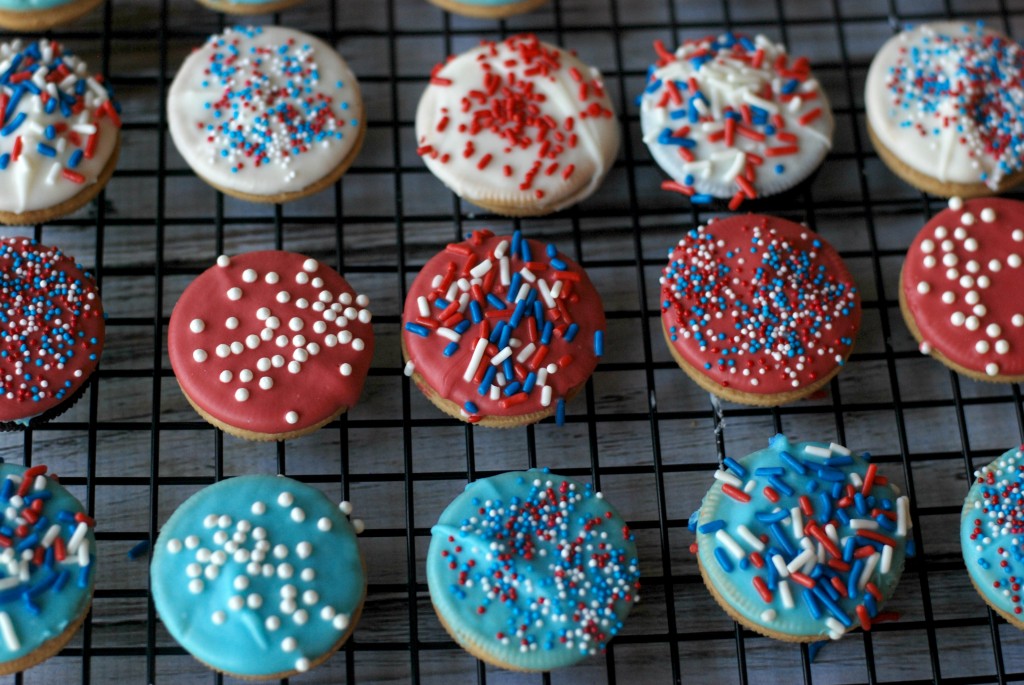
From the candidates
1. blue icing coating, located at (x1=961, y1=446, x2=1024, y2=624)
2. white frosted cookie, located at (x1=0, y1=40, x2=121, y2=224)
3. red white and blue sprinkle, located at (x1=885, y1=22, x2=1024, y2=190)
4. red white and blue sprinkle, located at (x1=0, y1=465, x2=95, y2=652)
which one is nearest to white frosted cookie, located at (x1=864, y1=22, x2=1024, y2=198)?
red white and blue sprinkle, located at (x1=885, y1=22, x2=1024, y2=190)

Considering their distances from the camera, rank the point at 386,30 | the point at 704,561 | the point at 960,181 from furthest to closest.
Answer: the point at 386,30 → the point at 960,181 → the point at 704,561

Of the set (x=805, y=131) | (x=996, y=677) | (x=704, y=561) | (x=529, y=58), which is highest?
(x=529, y=58)

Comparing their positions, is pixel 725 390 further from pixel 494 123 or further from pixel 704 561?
pixel 494 123

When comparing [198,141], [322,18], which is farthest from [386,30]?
[198,141]

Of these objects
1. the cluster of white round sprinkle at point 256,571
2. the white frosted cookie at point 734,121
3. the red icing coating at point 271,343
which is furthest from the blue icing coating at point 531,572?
the white frosted cookie at point 734,121

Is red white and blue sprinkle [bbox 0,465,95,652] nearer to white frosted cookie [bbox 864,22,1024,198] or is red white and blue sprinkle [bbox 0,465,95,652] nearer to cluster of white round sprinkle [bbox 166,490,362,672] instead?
cluster of white round sprinkle [bbox 166,490,362,672]

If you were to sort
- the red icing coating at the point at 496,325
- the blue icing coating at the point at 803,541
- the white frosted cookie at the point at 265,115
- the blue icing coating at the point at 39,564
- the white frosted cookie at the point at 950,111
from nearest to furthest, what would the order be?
the blue icing coating at the point at 39,564 < the blue icing coating at the point at 803,541 < the red icing coating at the point at 496,325 < the white frosted cookie at the point at 265,115 < the white frosted cookie at the point at 950,111

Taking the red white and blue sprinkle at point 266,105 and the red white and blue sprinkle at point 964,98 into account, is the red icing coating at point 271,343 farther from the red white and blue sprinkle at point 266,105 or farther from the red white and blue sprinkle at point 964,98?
the red white and blue sprinkle at point 964,98
